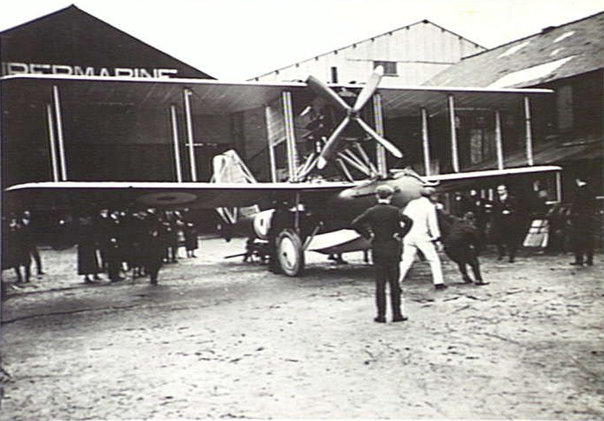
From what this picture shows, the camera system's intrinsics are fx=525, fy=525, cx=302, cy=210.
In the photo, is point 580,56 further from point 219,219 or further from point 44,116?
point 44,116

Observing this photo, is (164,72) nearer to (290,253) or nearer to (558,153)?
(290,253)

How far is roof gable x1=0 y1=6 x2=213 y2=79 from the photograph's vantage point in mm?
2709

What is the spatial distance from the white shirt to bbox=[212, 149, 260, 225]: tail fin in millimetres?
1678

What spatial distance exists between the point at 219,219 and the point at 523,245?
2811 mm

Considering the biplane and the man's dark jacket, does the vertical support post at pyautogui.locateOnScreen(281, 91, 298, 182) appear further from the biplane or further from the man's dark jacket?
the man's dark jacket

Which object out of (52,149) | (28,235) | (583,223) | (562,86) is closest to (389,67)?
(562,86)

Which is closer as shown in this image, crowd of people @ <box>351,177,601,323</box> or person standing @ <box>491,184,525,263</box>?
crowd of people @ <box>351,177,601,323</box>

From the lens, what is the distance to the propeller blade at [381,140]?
14.6 ft

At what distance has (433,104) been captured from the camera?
4762 millimetres

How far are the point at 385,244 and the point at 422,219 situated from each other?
0.50m

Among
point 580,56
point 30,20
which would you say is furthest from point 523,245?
point 30,20

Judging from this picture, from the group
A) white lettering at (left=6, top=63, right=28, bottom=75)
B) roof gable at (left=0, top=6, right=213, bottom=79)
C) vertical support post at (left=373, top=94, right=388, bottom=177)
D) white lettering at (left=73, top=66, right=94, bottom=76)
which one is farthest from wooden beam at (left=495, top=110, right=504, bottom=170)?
white lettering at (left=6, top=63, right=28, bottom=75)

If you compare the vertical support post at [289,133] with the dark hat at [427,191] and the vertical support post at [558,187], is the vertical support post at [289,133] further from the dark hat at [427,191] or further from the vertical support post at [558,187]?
the vertical support post at [558,187]

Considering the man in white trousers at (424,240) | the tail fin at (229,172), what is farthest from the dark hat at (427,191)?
the tail fin at (229,172)
